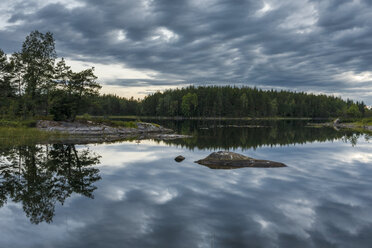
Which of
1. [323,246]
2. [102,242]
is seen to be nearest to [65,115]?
[102,242]

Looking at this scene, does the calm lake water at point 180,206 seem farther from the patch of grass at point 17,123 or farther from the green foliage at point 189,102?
the green foliage at point 189,102

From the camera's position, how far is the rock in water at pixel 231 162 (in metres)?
21.6

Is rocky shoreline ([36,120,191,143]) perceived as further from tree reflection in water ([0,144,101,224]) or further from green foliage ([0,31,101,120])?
tree reflection in water ([0,144,101,224])

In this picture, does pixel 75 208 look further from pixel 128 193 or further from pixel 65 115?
pixel 65 115

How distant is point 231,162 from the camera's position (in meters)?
22.0

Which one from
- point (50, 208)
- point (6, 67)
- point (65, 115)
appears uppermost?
point (6, 67)

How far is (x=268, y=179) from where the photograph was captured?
17484 millimetres

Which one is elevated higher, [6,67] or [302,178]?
[6,67]

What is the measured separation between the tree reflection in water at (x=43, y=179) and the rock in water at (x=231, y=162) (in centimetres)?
931

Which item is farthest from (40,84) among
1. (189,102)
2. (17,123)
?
(189,102)

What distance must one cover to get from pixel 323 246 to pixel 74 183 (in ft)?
44.0

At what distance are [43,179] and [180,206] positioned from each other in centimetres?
958

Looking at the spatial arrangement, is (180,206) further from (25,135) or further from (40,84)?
(40,84)

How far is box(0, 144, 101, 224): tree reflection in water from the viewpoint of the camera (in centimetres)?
1250
